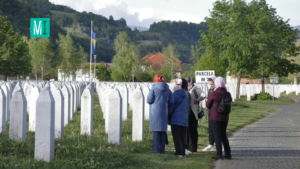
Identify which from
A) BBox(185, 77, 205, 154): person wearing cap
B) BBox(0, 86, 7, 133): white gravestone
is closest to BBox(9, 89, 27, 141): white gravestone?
BBox(0, 86, 7, 133): white gravestone

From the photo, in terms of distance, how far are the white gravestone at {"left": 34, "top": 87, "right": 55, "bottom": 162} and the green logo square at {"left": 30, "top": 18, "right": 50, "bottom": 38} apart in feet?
35.3

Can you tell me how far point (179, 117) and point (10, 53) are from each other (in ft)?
142

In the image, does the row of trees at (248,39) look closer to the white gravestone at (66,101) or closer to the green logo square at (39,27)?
the green logo square at (39,27)

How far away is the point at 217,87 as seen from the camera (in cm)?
791

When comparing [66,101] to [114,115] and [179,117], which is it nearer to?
[114,115]

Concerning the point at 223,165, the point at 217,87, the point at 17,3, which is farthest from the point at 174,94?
the point at 17,3

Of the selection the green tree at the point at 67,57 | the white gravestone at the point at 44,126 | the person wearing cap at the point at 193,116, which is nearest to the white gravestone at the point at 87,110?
the person wearing cap at the point at 193,116

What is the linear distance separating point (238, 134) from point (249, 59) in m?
25.8

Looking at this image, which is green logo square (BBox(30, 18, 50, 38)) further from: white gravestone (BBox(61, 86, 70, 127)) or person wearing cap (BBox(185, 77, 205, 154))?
person wearing cap (BBox(185, 77, 205, 154))

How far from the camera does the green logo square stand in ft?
51.5

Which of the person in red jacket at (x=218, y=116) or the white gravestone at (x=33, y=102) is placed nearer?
the person in red jacket at (x=218, y=116)

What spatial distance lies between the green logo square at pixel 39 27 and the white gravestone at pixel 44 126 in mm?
10766

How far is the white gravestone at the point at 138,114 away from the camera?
8383mm

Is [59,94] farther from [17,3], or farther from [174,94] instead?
[17,3]
